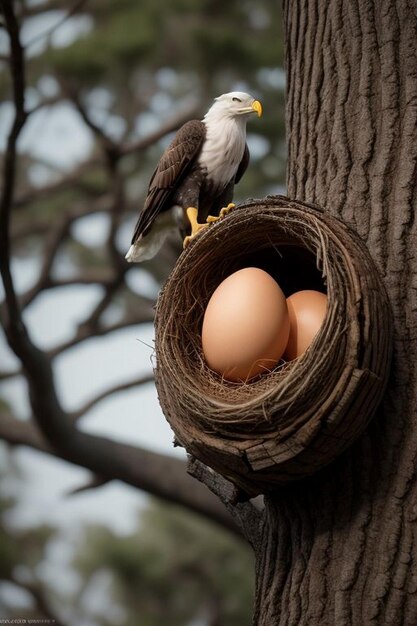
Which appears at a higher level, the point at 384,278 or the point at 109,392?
the point at 109,392

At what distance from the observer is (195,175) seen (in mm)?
1924

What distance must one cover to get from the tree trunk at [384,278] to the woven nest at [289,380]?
0.07 metres

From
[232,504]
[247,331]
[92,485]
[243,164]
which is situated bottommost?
[232,504]

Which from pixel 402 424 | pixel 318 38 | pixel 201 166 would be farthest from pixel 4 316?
pixel 402 424

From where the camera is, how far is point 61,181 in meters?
4.89

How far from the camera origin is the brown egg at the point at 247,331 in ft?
4.99

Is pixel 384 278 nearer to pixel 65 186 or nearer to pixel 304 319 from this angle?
pixel 304 319

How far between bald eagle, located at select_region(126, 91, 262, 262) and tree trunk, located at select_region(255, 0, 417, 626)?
0.69 ft

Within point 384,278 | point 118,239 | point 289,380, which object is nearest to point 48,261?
point 118,239

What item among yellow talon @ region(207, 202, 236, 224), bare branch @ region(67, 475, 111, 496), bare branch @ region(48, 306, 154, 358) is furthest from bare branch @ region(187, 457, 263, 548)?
bare branch @ region(48, 306, 154, 358)

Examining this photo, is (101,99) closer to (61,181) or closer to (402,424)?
(61,181)

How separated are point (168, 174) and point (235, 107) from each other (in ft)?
0.86

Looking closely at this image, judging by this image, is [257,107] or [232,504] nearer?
[232,504]

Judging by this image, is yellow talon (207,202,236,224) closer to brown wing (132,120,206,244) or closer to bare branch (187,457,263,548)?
brown wing (132,120,206,244)
